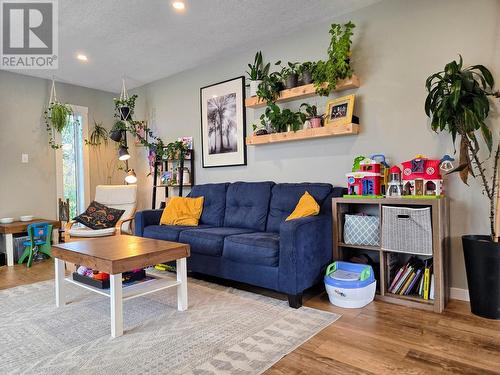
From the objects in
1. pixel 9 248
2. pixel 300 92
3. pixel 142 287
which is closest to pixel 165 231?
pixel 142 287

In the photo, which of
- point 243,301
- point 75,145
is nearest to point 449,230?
point 243,301

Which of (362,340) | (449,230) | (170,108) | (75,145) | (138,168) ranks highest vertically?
(170,108)

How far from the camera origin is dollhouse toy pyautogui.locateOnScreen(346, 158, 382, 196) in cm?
278

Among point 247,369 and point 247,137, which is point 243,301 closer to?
point 247,369

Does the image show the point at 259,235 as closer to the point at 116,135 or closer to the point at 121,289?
the point at 121,289

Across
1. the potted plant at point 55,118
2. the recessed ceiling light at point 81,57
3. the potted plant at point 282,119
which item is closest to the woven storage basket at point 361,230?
the potted plant at point 282,119

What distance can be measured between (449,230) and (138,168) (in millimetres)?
4427

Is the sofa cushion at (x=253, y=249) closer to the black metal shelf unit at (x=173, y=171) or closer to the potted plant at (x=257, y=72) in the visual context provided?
the potted plant at (x=257, y=72)

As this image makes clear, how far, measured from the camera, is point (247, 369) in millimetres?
1701

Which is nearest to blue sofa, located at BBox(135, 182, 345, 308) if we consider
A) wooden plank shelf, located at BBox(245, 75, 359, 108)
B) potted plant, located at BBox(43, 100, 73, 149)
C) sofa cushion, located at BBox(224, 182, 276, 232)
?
sofa cushion, located at BBox(224, 182, 276, 232)

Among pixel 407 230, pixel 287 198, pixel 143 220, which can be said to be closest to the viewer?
pixel 407 230

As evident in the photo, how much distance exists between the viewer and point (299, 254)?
8.22 ft

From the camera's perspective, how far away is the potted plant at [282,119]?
3438mm

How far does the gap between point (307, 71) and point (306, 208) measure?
1.38m
